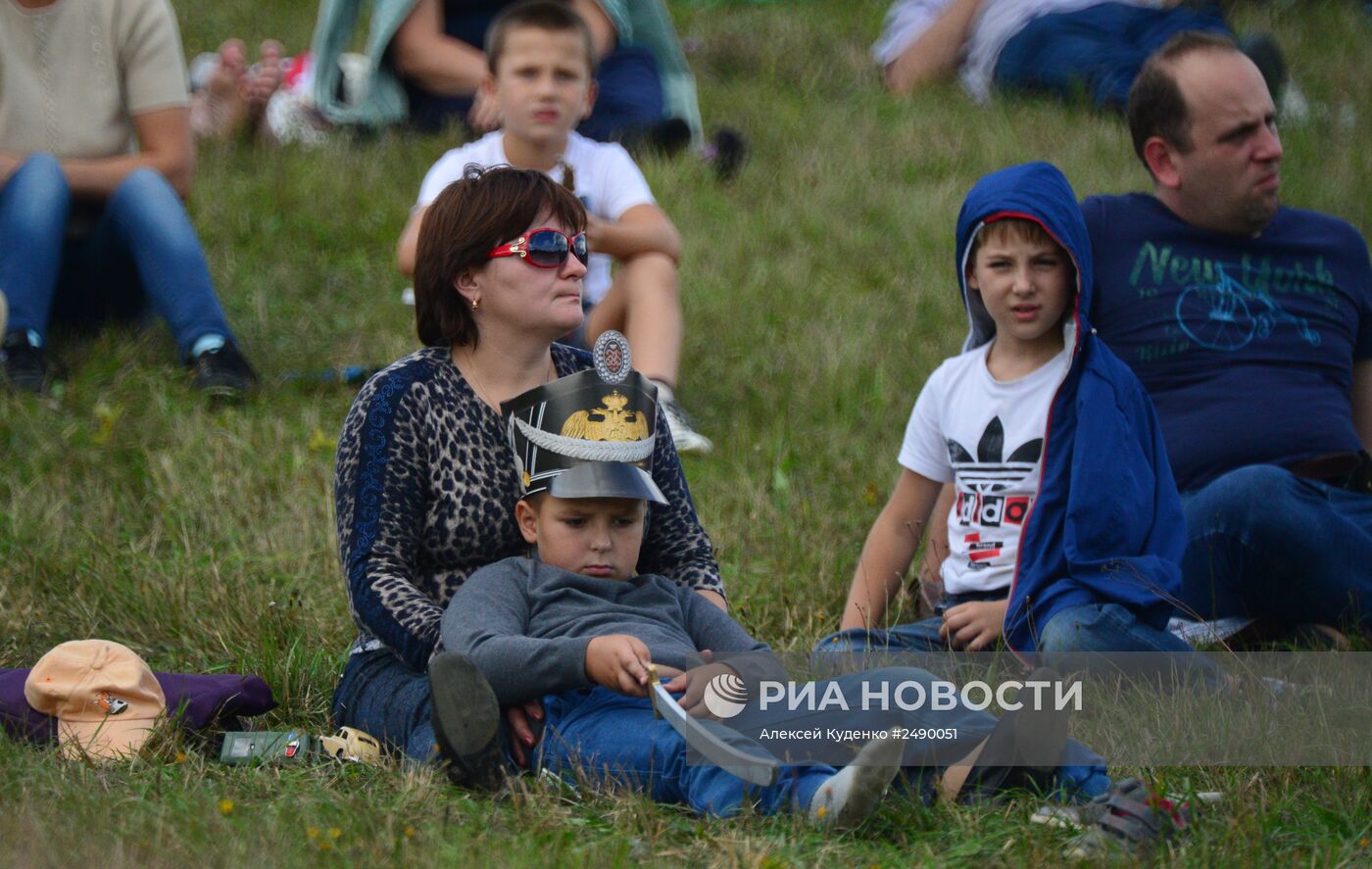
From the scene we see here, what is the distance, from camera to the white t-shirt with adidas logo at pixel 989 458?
168 inches

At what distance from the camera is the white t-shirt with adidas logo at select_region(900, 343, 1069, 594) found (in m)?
4.28

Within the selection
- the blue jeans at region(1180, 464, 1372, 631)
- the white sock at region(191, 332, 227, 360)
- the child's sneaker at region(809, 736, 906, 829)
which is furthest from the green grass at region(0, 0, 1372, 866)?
the blue jeans at region(1180, 464, 1372, 631)

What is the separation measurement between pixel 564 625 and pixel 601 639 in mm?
200

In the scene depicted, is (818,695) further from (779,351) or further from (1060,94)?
(1060,94)

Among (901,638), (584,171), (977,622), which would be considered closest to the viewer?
(977,622)

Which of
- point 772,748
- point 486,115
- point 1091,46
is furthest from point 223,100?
point 772,748

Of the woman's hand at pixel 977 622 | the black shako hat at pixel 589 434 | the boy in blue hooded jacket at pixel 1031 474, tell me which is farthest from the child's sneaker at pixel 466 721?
the woman's hand at pixel 977 622

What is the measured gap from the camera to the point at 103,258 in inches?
254

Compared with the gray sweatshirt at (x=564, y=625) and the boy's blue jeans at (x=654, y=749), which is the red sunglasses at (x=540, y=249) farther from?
the boy's blue jeans at (x=654, y=749)

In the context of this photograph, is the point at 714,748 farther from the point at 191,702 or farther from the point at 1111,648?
the point at 191,702

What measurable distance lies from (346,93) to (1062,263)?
5256 mm

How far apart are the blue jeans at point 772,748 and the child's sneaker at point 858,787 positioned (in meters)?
0.05

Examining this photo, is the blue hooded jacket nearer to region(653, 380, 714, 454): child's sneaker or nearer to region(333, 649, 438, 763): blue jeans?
region(333, 649, 438, 763): blue jeans

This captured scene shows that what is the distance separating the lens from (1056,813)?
312cm
